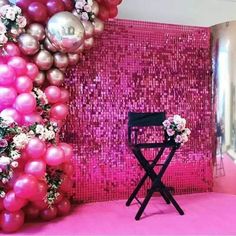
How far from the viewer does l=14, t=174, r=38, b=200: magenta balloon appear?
2312 mm

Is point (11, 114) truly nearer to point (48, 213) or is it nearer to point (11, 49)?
point (11, 49)

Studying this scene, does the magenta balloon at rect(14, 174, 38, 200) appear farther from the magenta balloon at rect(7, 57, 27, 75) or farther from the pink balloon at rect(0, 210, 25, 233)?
the magenta balloon at rect(7, 57, 27, 75)

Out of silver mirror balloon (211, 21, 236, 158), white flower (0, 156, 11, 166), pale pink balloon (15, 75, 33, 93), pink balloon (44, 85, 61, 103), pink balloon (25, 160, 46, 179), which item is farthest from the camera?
silver mirror balloon (211, 21, 236, 158)

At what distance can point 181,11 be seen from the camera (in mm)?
3664

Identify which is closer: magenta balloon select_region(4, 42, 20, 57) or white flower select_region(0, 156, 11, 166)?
white flower select_region(0, 156, 11, 166)

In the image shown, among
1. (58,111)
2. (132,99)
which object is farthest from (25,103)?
(132,99)

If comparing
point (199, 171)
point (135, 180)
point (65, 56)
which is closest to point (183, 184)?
point (199, 171)

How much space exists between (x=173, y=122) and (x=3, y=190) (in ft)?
5.01

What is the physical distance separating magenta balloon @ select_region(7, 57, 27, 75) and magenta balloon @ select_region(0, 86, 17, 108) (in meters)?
0.16

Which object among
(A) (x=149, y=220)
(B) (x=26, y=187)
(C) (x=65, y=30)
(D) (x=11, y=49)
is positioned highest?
(C) (x=65, y=30)

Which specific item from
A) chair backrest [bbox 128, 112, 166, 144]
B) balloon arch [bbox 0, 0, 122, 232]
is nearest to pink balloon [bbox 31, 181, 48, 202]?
balloon arch [bbox 0, 0, 122, 232]

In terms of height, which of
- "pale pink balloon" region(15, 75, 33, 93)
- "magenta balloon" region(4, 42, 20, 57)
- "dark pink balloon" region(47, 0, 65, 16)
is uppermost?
"dark pink balloon" region(47, 0, 65, 16)

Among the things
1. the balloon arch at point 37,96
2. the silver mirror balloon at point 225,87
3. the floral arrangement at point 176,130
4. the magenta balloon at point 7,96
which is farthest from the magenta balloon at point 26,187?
the silver mirror balloon at point 225,87

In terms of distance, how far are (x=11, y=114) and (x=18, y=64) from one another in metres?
0.40
